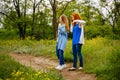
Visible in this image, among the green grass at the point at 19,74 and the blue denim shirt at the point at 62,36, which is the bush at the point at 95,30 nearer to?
the blue denim shirt at the point at 62,36

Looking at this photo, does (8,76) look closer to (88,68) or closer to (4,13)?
(88,68)

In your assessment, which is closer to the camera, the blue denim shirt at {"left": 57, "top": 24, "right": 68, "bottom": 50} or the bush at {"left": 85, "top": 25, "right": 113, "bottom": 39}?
the blue denim shirt at {"left": 57, "top": 24, "right": 68, "bottom": 50}

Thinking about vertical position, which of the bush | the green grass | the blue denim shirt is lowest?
the bush

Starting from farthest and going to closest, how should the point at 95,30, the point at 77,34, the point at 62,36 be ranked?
the point at 95,30 → the point at 62,36 → the point at 77,34

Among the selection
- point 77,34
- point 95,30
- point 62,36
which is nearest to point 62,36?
point 62,36

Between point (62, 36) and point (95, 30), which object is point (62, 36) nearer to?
point (62, 36)

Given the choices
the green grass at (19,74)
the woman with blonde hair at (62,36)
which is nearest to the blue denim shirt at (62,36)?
the woman with blonde hair at (62,36)

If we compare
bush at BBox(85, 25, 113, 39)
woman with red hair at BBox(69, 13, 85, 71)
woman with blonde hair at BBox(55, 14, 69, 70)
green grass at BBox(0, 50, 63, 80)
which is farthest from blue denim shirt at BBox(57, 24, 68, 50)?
bush at BBox(85, 25, 113, 39)

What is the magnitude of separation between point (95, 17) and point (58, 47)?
153 feet

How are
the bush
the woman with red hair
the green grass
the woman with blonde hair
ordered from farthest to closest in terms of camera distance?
the bush < the woman with blonde hair < the woman with red hair < the green grass

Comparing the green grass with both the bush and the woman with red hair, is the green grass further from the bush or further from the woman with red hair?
the bush

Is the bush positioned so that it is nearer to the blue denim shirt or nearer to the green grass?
the blue denim shirt

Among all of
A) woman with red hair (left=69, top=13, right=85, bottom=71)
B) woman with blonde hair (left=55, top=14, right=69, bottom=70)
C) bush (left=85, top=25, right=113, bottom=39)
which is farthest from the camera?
bush (left=85, top=25, right=113, bottom=39)

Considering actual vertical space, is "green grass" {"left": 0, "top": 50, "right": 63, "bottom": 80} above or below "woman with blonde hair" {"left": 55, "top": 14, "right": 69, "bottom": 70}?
below
